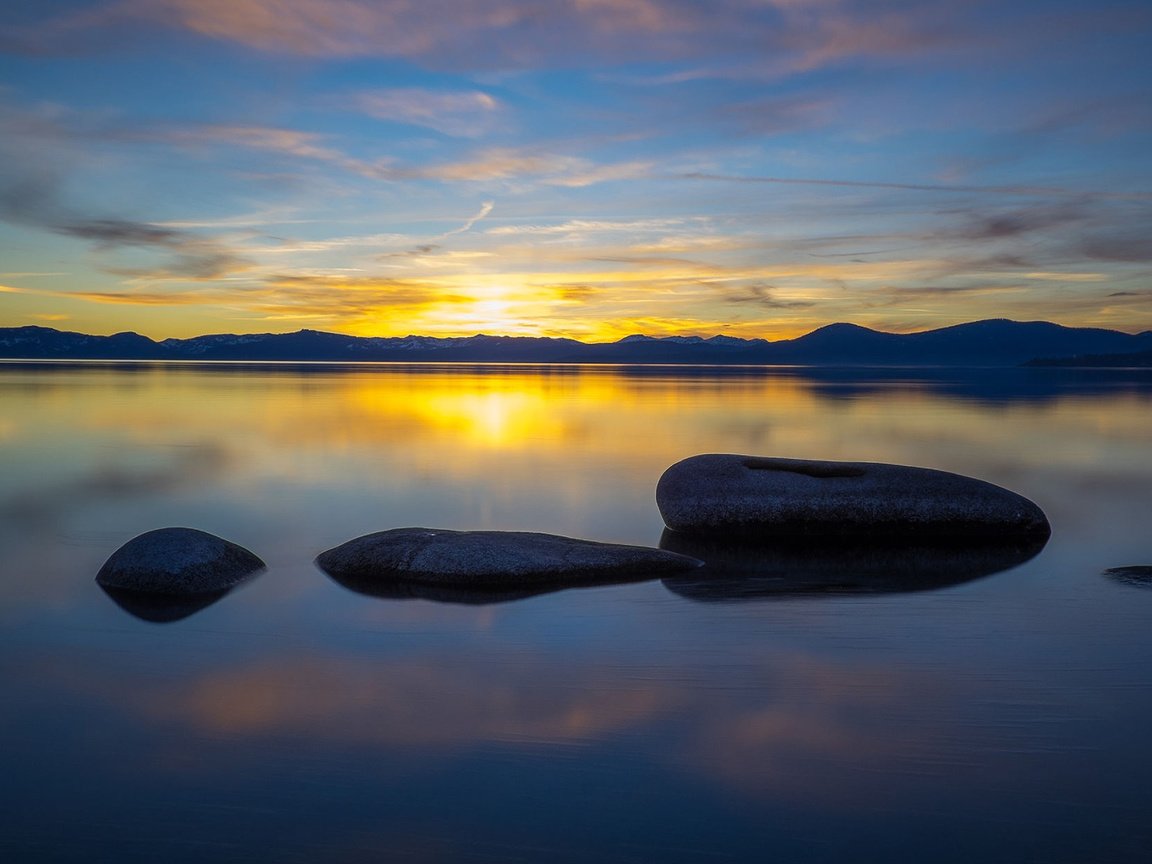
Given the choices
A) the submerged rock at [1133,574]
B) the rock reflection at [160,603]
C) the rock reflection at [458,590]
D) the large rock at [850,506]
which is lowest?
the rock reflection at [160,603]

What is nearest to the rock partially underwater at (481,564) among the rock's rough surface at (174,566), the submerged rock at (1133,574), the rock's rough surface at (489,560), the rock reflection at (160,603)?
the rock's rough surface at (489,560)

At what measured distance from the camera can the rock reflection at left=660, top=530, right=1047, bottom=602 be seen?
32.4 ft

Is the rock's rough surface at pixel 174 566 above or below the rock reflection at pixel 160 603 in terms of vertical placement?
above

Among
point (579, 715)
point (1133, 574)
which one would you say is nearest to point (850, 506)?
point (1133, 574)

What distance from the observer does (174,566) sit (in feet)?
31.5

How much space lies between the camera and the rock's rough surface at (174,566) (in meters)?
9.55

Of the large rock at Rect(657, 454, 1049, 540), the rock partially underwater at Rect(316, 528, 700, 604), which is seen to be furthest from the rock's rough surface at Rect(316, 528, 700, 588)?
the large rock at Rect(657, 454, 1049, 540)

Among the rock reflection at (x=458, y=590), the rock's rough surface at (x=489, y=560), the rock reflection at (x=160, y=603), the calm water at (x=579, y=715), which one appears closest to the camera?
the calm water at (x=579, y=715)

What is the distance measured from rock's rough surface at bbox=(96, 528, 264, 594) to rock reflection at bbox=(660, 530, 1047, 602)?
4.95m

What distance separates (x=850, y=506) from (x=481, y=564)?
208 inches

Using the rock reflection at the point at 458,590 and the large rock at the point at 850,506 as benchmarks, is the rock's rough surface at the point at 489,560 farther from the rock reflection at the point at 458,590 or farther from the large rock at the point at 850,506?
the large rock at the point at 850,506

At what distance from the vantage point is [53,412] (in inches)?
1384

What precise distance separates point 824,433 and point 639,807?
2483 centimetres

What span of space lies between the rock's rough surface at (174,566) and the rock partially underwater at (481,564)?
118cm
